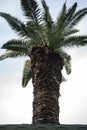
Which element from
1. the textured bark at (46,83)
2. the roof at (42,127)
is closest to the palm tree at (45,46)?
the textured bark at (46,83)

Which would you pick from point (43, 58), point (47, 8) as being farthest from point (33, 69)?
point (47, 8)

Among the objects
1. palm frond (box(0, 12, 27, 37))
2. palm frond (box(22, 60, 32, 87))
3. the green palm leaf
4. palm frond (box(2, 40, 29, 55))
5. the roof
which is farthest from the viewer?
palm frond (box(22, 60, 32, 87))

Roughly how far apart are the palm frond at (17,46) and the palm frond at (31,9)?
7.73 ft

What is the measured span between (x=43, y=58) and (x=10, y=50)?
5137mm

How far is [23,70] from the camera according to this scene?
97.5ft

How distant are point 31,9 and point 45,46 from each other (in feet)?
8.63

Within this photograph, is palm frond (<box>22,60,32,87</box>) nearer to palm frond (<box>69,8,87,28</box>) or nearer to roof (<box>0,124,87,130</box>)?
palm frond (<box>69,8,87,28</box>)

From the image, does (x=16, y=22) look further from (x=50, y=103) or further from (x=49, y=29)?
(x=50, y=103)

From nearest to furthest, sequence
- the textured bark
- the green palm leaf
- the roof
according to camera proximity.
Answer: the roof, the textured bark, the green palm leaf

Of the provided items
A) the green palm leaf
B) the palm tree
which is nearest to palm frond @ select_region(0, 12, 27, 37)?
the palm tree

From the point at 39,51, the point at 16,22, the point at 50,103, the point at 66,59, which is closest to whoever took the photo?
the point at 50,103

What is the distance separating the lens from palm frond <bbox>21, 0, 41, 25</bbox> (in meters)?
25.5

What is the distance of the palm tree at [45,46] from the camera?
23.4m

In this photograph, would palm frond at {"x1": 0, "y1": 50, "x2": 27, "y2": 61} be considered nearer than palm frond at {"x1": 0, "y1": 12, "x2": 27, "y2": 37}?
No
